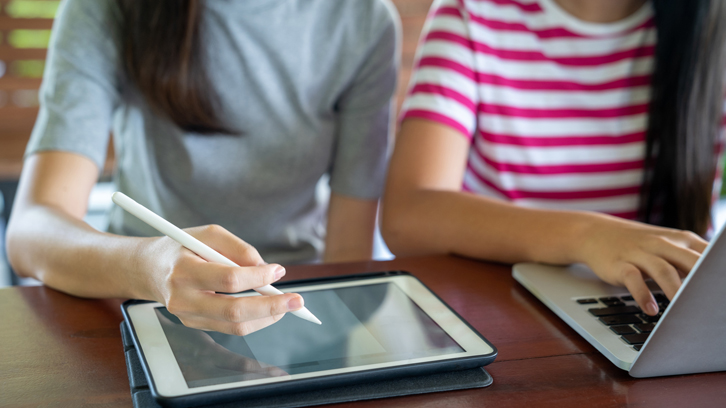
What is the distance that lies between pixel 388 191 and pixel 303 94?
0.66ft

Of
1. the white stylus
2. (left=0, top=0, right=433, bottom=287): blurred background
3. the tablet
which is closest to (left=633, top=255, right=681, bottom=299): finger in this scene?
the tablet

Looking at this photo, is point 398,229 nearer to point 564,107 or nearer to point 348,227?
point 348,227

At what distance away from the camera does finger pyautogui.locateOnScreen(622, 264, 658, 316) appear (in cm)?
48

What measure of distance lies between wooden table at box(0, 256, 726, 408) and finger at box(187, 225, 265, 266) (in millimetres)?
100

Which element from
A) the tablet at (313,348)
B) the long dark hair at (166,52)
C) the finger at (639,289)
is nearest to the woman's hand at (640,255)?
the finger at (639,289)

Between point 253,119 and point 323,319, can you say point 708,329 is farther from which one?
point 253,119

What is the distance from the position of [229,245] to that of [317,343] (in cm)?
9

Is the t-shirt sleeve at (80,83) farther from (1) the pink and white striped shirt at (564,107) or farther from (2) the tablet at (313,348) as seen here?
(1) the pink and white striped shirt at (564,107)

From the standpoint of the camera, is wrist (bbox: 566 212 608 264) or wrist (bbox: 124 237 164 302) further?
wrist (bbox: 566 212 608 264)

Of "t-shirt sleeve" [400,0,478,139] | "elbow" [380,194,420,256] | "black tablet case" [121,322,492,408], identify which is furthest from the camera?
"t-shirt sleeve" [400,0,478,139]

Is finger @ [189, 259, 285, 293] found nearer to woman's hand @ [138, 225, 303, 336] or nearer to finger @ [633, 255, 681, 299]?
woman's hand @ [138, 225, 303, 336]

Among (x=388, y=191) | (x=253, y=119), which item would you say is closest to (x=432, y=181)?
(x=388, y=191)

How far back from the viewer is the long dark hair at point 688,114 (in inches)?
31.9

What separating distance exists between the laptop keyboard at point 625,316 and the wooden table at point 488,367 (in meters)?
0.03
